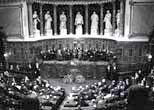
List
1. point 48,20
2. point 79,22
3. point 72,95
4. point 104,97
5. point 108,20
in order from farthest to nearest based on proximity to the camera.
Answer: point 79,22, point 48,20, point 108,20, point 72,95, point 104,97

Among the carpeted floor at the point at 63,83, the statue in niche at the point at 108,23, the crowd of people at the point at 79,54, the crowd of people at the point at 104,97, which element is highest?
the statue in niche at the point at 108,23

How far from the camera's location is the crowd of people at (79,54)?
74.1 feet

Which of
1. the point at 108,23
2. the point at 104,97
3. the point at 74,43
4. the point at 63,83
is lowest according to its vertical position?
the point at 63,83

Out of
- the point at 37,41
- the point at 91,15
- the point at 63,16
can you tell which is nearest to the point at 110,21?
the point at 91,15

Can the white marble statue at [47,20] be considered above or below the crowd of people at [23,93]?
above

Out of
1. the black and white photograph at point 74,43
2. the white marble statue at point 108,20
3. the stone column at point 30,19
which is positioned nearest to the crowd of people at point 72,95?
the black and white photograph at point 74,43

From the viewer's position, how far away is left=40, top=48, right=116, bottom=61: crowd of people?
22578 mm

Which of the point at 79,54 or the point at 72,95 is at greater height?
the point at 79,54

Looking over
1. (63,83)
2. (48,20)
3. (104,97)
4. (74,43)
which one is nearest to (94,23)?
(74,43)

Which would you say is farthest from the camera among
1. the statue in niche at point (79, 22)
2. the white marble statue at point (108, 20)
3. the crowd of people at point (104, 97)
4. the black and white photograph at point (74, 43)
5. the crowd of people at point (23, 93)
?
the statue in niche at point (79, 22)

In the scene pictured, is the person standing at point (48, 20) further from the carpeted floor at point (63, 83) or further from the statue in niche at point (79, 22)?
the carpeted floor at point (63, 83)

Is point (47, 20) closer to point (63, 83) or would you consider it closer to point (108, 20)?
point (108, 20)

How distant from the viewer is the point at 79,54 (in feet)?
75.8

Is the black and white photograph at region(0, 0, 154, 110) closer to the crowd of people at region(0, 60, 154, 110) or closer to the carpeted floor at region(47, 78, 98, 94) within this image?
the carpeted floor at region(47, 78, 98, 94)
